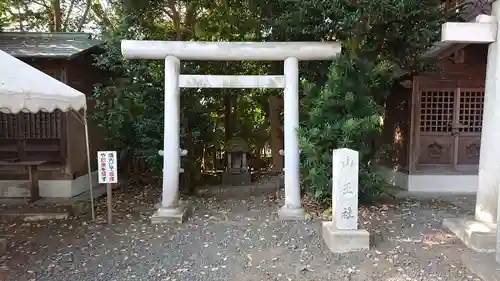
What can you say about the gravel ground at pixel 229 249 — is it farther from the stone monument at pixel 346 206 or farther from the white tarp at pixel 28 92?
the white tarp at pixel 28 92

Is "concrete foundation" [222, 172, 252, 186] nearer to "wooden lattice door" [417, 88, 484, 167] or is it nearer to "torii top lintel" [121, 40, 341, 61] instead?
"torii top lintel" [121, 40, 341, 61]

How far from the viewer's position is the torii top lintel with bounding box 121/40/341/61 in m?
6.79

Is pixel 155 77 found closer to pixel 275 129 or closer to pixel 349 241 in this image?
pixel 275 129

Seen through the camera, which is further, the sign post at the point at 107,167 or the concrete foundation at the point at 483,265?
the sign post at the point at 107,167

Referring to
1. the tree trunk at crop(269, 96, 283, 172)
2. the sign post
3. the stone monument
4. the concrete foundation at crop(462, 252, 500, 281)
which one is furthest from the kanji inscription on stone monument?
the tree trunk at crop(269, 96, 283, 172)

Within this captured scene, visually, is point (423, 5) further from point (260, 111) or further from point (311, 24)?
point (260, 111)

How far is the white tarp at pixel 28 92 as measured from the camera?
4758mm

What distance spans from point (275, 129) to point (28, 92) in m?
6.80

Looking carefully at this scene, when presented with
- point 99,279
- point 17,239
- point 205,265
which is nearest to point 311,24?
point 205,265

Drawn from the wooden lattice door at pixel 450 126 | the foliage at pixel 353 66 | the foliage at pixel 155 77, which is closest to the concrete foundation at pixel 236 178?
the foliage at pixel 155 77

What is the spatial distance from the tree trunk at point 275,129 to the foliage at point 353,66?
347 cm

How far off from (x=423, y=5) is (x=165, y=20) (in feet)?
19.1

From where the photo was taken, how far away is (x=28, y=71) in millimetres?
5430

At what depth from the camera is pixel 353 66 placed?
6742mm
